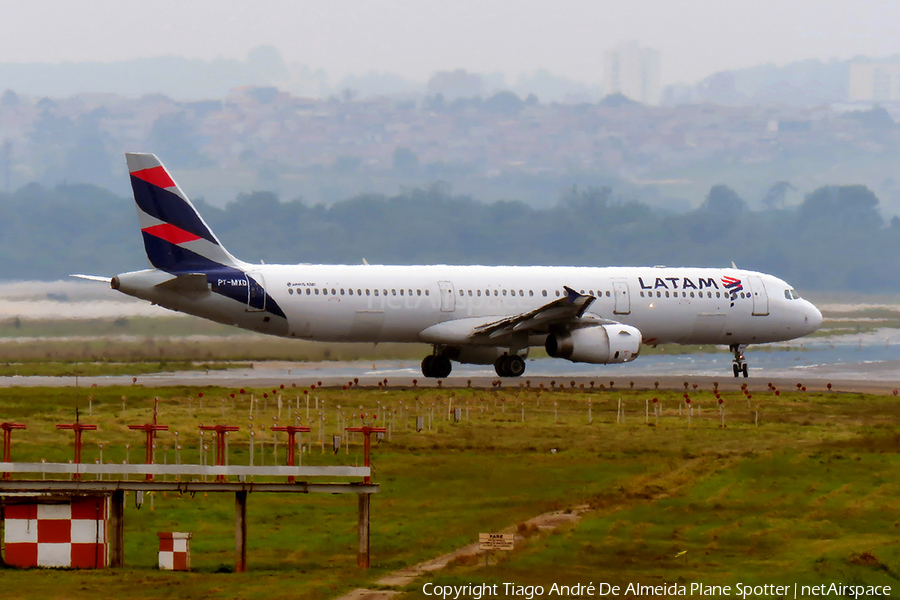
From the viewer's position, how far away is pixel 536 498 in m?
25.2

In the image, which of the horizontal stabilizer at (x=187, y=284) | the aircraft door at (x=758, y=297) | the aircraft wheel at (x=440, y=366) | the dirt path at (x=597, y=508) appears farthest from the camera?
the aircraft door at (x=758, y=297)

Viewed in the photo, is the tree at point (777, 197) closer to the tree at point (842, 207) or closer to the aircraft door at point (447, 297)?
the tree at point (842, 207)

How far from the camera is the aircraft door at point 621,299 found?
173ft

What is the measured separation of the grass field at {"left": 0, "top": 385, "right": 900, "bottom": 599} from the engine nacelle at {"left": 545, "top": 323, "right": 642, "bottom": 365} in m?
6.30

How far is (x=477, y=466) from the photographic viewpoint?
1144 inches

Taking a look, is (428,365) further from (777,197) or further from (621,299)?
(777,197)

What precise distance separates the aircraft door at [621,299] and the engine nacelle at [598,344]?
3.50m

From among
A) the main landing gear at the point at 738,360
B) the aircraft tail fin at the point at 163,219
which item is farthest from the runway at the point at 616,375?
the aircraft tail fin at the point at 163,219

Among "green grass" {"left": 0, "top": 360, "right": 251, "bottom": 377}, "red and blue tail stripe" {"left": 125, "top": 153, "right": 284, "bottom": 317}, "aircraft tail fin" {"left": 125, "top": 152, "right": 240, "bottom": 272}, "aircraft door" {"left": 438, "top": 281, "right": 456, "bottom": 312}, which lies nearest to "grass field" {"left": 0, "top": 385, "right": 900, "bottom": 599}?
"red and blue tail stripe" {"left": 125, "top": 153, "right": 284, "bottom": 317}

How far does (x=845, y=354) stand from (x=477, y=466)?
173 feet

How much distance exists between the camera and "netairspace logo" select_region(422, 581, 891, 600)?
17.1 meters

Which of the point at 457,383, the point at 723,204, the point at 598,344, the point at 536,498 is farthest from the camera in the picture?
the point at 723,204

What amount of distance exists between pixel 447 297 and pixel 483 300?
5.25ft

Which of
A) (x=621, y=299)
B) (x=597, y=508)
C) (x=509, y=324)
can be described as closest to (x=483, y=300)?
(x=509, y=324)
